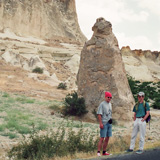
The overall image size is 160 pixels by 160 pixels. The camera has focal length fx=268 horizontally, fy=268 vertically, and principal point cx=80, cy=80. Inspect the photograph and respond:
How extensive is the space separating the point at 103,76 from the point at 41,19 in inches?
2328

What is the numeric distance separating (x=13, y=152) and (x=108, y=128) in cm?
205

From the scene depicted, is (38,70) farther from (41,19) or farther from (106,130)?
(41,19)

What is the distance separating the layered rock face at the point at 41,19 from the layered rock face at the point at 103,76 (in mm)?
48648

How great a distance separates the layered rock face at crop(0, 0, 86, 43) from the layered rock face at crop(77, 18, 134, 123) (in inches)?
1915

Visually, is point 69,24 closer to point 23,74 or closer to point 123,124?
point 23,74

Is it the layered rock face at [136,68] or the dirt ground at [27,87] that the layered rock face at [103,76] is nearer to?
the dirt ground at [27,87]

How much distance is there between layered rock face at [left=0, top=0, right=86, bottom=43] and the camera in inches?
2415

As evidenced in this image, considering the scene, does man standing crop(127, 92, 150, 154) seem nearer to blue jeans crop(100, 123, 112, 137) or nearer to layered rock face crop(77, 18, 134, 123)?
blue jeans crop(100, 123, 112, 137)

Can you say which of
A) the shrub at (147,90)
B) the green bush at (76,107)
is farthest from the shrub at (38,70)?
the green bush at (76,107)

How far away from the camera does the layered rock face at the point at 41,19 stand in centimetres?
6134

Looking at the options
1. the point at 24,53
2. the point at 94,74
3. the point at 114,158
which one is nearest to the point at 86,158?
the point at 114,158

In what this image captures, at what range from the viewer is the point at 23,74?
26.4 meters

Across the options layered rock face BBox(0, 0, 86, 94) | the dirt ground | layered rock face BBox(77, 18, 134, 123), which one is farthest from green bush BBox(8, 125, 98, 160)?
layered rock face BBox(0, 0, 86, 94)

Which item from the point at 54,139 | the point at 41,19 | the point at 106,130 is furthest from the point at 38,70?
the point at 41,19
